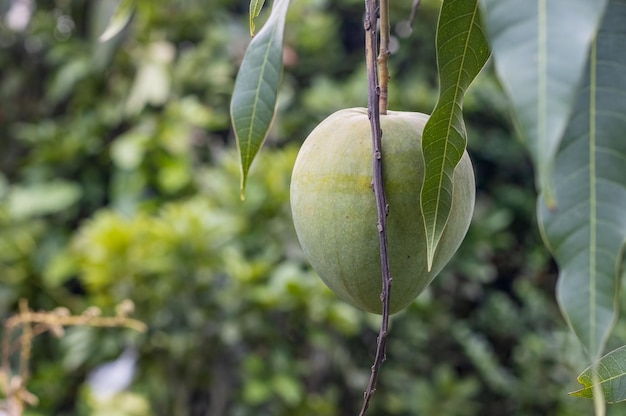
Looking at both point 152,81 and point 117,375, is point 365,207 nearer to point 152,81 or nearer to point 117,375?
point 117,375

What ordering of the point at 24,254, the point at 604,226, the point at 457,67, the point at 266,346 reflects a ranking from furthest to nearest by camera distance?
the point at 24,254, the point at 266,346, the point at 457,67, the point at 604,226

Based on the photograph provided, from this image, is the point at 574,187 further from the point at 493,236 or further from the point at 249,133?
the point at 493,236

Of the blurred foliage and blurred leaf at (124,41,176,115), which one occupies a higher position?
blurred leaf at (124,41,176,115)

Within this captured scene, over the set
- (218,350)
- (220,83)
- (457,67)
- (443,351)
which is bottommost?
(443,351)

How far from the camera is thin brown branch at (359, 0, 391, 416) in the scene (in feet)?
1.49

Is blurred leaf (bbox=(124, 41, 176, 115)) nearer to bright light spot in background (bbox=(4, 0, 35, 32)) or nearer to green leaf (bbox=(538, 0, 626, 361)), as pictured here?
bright light spot in background (bbox=(4, 0, 35, 32))

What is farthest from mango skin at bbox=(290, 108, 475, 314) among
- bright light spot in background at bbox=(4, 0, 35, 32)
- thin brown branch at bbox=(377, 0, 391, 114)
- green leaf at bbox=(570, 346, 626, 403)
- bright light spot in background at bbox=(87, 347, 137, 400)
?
bright light spot in background at bbox=(4, 0, 35, 32)

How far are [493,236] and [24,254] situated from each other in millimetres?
1203

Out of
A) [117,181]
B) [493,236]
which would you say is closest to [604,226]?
[493,236]

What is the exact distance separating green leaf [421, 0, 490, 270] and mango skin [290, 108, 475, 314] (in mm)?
49

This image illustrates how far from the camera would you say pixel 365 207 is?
0.51 m

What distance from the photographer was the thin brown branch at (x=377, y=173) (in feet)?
1.49

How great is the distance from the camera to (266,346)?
5.44 feet

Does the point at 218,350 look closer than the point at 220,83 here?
Yes
